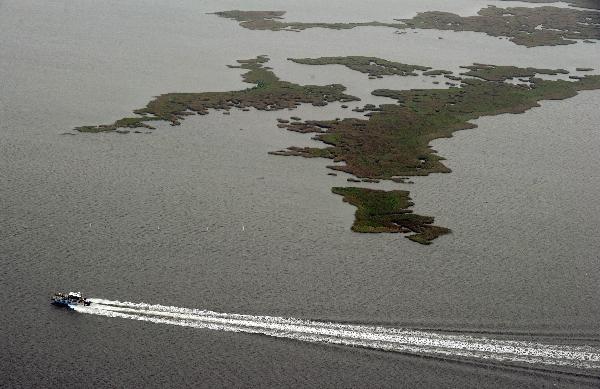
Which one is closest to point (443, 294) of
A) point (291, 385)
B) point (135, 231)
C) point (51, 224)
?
point (291, 385)

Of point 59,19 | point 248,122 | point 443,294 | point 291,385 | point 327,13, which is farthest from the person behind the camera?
point 327,13

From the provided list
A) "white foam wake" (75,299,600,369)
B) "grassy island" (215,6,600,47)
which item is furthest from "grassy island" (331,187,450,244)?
"grassy island" (215,6,600,47)

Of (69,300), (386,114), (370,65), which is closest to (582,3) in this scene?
(370,65)

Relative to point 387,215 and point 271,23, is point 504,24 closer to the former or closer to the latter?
point 271,23

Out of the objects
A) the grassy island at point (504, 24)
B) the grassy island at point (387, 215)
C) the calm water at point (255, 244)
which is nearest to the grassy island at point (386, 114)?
the grassy island at point (387, 215)

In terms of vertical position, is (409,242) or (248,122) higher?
(248,122)

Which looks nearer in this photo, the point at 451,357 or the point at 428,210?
the point at 451,357

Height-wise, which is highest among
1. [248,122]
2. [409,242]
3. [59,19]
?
[59,19]

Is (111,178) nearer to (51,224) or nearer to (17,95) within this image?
(51,224)
